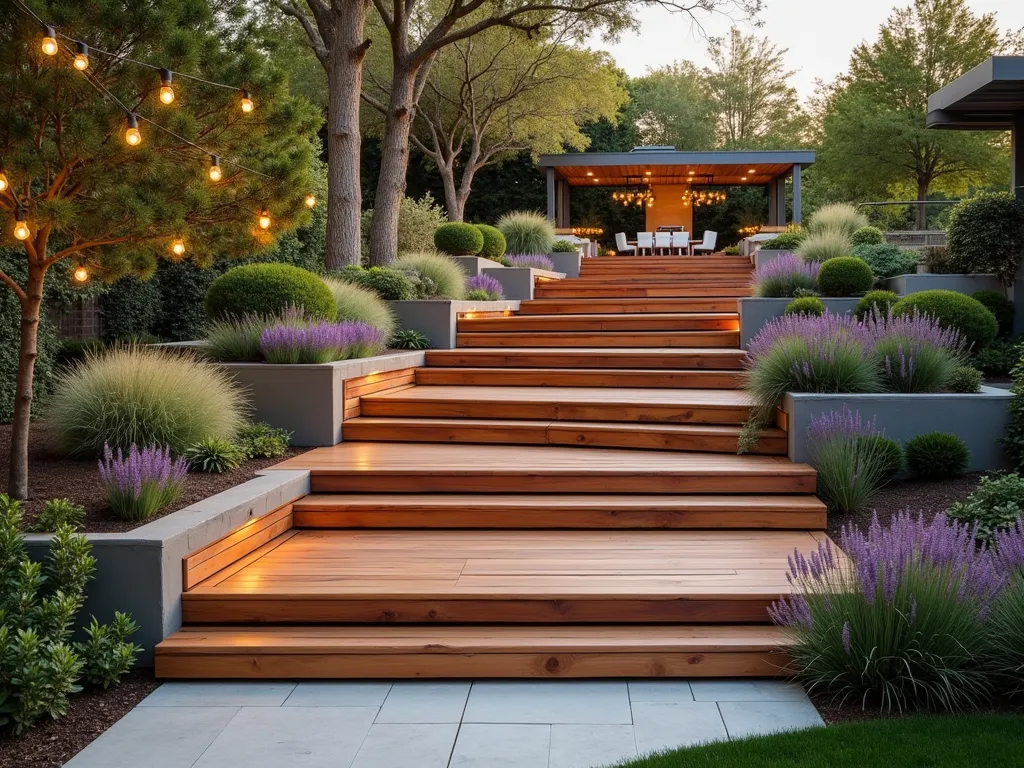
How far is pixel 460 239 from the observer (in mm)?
12820

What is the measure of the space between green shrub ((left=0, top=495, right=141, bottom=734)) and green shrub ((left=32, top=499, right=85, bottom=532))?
0.06 metres

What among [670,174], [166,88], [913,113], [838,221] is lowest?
[166,88]

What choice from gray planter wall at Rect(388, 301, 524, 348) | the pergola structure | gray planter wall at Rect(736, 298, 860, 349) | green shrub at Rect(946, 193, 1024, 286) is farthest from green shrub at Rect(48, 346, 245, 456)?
the pergola structure

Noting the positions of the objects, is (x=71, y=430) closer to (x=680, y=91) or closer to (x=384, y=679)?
(x=384, y=679)

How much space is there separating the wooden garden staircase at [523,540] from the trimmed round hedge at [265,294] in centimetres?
104

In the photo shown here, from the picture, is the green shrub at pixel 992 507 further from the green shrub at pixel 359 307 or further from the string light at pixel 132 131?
the green shrub at pixel 359 307

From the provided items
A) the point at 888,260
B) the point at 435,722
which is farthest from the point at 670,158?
the point at 435,722

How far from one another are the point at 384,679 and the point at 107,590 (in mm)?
1208

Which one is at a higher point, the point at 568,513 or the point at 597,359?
the point at 597,359

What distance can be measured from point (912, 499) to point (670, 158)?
1697cm

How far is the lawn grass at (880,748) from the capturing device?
2781mm

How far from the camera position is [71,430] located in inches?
213

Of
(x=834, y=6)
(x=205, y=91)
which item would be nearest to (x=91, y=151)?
(x=205, y=91)

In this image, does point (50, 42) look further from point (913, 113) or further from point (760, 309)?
point (913, 113)
